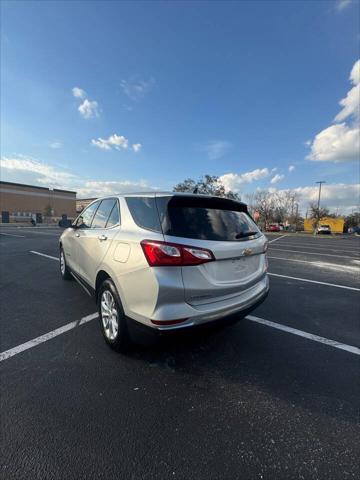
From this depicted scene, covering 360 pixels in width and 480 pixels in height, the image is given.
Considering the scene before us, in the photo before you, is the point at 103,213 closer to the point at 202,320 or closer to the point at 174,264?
the point at 174,264

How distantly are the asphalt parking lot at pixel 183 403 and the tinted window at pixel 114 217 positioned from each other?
151cm

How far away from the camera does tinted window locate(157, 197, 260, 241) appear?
2.27m

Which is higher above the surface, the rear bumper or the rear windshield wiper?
the rear windshield wiper

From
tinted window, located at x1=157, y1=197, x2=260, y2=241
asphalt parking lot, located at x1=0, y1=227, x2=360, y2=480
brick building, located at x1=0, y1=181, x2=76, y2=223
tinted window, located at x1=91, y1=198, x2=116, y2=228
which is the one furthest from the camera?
brick building, located at x1=0, y1=181, x2=76, y2=223

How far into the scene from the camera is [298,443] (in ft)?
5.79

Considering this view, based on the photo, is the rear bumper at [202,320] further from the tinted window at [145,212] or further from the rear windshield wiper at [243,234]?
the tinted window at [145,212]

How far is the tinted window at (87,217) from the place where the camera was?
398 cm

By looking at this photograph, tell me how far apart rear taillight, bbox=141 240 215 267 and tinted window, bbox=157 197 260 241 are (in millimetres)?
125

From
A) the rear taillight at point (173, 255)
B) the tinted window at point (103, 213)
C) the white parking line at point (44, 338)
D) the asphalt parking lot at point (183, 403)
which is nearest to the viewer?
the asphalt parking lot at point (183, 403)

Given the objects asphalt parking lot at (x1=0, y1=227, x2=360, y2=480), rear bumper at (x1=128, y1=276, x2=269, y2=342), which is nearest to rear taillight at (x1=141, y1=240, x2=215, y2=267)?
rear bumper at (x1=128, y1=276, x2=269, y2=342)

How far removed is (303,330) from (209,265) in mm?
2229

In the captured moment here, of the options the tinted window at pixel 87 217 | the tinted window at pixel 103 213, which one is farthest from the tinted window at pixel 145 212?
the tinted window at pixel 87 217

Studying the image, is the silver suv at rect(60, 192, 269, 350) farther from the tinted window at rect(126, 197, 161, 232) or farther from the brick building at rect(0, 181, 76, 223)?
the brick building at rect(0, 181, 76, 223)

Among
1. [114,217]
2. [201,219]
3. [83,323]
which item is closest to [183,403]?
[201,219]
